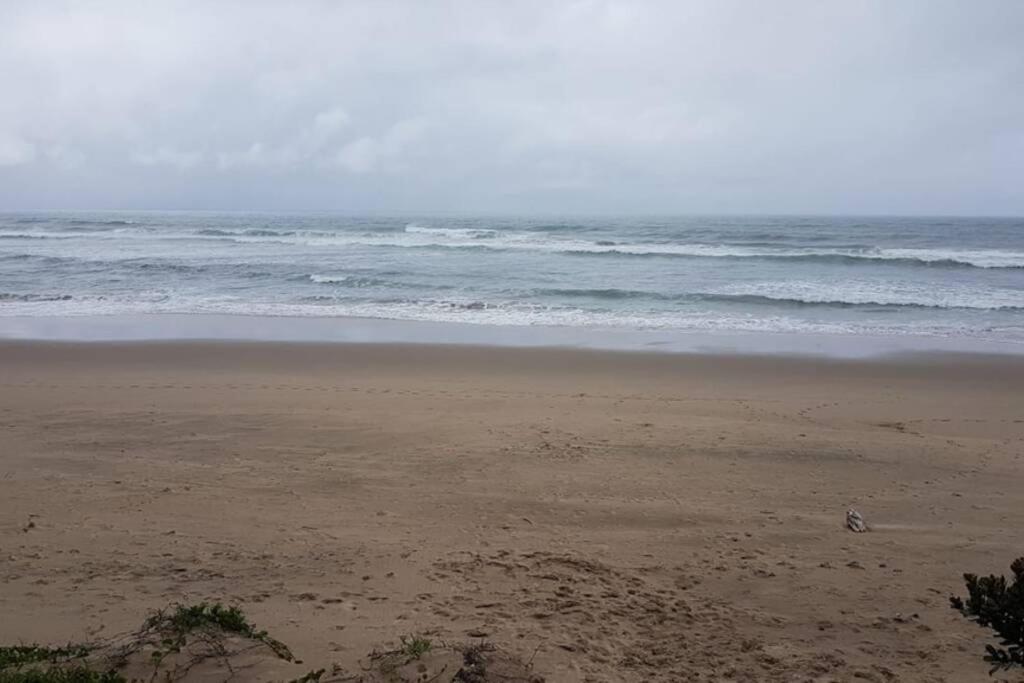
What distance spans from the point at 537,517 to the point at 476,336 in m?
8.14

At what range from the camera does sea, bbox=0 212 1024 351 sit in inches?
575

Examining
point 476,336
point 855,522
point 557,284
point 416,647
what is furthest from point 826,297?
point 416,647

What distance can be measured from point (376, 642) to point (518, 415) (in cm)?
440

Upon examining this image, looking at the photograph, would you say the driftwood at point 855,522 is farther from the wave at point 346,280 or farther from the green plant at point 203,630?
the wave at point 346,280

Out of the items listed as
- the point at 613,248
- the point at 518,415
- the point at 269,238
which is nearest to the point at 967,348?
the point at 518,415

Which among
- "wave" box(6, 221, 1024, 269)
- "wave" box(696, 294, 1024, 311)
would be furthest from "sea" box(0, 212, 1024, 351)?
"wave" box(6, 221, 1024, 269)

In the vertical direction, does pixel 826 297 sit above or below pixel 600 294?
above

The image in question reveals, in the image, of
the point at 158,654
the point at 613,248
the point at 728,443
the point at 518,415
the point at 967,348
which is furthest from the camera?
the point at 613,248

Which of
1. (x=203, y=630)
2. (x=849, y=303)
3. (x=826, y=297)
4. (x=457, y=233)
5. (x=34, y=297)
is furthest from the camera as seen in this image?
(x=457, y=233)

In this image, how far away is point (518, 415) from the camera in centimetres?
736

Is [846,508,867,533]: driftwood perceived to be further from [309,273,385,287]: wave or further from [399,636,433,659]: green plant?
[309,273,385,287]: wave

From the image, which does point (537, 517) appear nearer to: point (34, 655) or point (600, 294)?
point (34, 655)

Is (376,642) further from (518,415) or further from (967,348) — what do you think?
(967,348)

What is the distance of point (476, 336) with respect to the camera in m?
12.6
